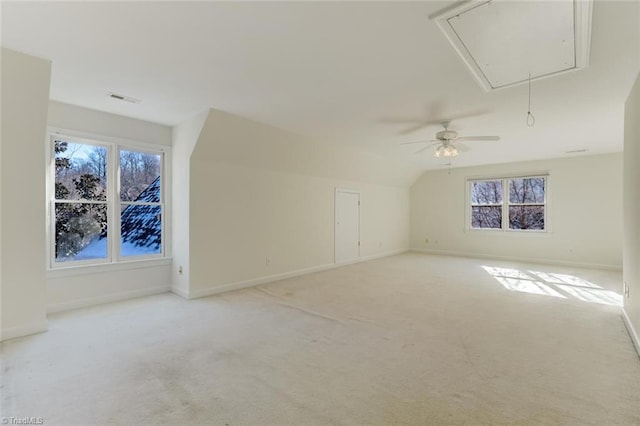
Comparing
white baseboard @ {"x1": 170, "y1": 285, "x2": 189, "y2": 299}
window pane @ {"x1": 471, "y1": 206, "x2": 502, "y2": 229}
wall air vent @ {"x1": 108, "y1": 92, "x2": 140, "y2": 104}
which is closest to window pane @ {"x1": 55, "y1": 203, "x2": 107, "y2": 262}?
white baseboard @ {"x1": 170, "y1": 285, "x2": 189, "y2": 299}

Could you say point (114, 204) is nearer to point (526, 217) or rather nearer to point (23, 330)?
point (23, 330)

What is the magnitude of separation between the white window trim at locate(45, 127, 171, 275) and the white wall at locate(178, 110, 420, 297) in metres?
0.70

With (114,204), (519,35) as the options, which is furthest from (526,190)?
(114,204)

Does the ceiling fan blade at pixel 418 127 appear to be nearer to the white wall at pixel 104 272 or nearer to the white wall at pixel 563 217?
the white wall at pixel 104 272

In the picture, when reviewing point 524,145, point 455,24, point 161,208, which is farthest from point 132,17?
point 524,145

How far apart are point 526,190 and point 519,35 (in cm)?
649

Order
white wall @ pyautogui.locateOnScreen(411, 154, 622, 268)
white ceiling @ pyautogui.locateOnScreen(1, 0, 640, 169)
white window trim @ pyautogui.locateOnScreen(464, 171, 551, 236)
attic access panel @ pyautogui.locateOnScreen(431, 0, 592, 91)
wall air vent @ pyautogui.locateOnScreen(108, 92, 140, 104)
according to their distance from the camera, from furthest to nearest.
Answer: white window trim @ pyautogui.locateOnScreen(464, 171, 551, 236)
white wall @ pyautogui.locateOnScreen(411, 154, 622, 268)
wall air vent @ pyautogui.locateOnScreen(108, 92, 140, 104)
white ceiling @ pyautogui.locateOnScreen(1, 0, 640, 169)
attic access panel @ pyautogui.locateOnScreen(431, 0, 592, 91)

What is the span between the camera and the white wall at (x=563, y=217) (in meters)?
6.21

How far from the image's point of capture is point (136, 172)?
430cm

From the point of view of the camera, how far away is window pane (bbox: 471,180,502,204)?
25.2 ft

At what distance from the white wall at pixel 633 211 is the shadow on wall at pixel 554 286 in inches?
38.0

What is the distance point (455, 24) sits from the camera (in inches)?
78.0

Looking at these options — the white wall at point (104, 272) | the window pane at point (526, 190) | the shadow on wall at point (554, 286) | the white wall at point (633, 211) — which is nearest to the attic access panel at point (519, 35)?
the white wall at point (633, 211)

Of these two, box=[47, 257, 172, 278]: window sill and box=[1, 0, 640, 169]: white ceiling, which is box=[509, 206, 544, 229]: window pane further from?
box=[47, 257, 172, 278]: window sill
